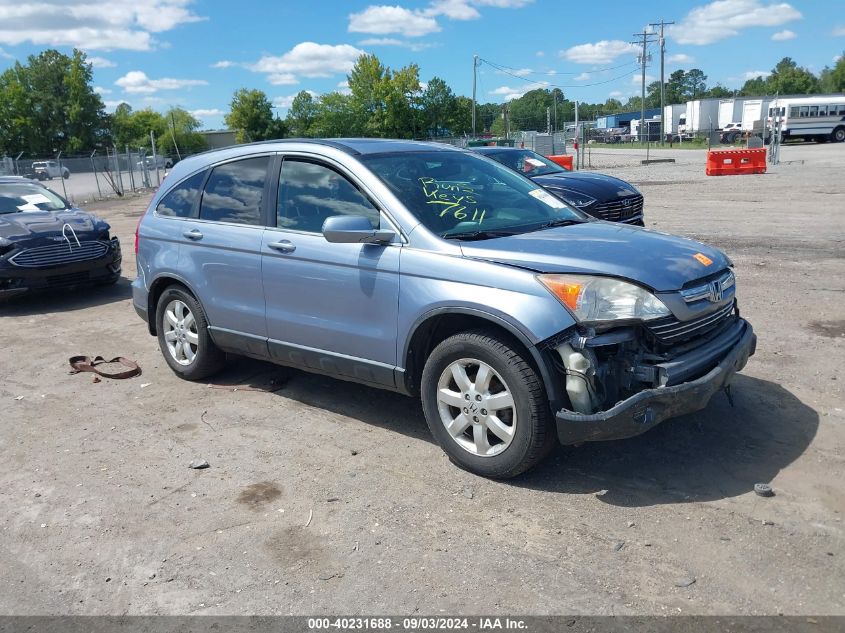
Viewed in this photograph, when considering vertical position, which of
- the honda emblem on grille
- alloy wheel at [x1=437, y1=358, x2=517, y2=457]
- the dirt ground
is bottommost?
the dirt ground

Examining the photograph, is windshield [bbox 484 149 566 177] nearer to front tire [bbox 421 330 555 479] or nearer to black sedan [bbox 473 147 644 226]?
black sedan [bbox 473 147 644 226]

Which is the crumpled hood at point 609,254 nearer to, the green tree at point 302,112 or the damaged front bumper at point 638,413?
the damaged front bumper at point 638,413

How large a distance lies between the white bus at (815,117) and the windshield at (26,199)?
172 ft

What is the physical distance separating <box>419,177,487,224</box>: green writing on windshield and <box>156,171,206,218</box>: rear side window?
84.7 inches

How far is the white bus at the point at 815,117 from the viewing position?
52.1 metres

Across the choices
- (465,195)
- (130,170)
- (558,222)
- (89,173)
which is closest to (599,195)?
(558,222)

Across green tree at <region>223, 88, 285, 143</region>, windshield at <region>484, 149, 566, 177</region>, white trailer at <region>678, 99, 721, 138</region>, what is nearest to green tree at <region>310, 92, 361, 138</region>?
green tree at <region>223, 88, 285, 143</region>

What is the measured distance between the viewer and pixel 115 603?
128 inches

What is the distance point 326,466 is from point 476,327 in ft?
4.22

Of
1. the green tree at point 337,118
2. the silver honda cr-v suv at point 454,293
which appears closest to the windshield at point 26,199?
the silver honda cr-v suv at point 454,293

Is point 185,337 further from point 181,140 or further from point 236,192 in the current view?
point 181,140

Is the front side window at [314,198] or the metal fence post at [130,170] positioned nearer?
the front side window at [314,198]

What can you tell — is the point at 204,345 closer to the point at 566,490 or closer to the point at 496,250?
the point at 496,250

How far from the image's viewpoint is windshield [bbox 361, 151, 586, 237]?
15.0 feet
